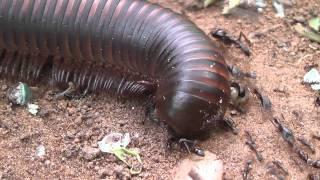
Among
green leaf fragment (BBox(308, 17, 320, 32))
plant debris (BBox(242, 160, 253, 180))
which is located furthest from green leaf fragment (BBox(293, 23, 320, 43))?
plant debris (BBox(242, 160, 253, 180))

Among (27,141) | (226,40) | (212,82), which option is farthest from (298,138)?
(27,141)

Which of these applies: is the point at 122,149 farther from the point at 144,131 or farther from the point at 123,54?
the point at 123,54

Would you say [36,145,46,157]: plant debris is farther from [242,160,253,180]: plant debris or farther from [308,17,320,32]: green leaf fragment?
[308,17,320,32]: green leaf fragment

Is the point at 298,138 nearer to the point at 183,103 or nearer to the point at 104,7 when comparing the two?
the point at 183,103

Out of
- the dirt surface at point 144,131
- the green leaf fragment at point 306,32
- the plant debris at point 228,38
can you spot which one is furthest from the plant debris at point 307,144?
the green leaf fragment at point 306,32

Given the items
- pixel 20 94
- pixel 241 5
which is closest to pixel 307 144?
pixel 241 5

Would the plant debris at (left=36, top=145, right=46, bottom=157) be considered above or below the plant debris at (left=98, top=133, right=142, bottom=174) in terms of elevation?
above

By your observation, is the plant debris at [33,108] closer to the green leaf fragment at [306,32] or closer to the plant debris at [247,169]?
the plant debris at [247,169]
